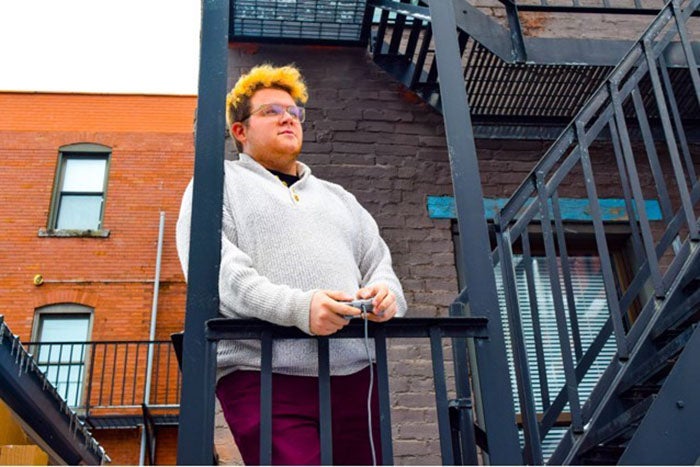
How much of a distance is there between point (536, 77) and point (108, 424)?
1055cm

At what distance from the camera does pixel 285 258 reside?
88.5 inches

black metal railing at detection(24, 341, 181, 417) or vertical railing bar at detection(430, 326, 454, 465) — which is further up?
black metal railing at detection(24, 341, 181, 417)

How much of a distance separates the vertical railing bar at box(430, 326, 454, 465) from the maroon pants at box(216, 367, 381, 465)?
29 centimetres

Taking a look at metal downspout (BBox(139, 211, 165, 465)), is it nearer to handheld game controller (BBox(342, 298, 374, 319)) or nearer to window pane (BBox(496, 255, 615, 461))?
window pane (BBox(496, 255, 615, 461))

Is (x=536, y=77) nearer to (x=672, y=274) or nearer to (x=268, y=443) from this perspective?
(x=672, y=274)

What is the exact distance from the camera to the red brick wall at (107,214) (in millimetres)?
14336

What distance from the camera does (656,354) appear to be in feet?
9.50

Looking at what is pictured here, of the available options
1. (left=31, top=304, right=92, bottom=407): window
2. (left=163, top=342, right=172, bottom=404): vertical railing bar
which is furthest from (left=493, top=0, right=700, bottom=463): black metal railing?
(left=31, top=304, right=92, bottom=407): window


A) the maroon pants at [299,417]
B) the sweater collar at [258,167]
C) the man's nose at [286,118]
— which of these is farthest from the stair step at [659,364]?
the man's nose at [286,118]

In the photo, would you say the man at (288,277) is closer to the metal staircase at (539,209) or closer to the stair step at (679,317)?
the metal staircase at (539,209)

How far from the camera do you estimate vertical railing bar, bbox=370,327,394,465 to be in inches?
74.7

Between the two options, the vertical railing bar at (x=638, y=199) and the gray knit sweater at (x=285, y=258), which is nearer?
the gray knit sweater at (x=285, y=258)

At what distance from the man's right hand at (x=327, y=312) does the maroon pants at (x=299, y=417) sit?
280mm

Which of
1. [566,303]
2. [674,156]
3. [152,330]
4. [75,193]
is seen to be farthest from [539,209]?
[75,193]
